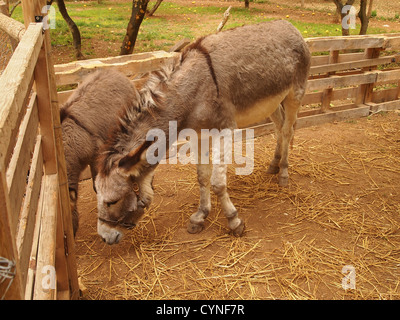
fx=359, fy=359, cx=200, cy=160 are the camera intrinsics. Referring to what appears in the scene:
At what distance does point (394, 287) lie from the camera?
9.85 ft

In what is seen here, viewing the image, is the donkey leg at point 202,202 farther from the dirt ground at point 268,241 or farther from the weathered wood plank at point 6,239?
the weathered wood plank at point 6,239

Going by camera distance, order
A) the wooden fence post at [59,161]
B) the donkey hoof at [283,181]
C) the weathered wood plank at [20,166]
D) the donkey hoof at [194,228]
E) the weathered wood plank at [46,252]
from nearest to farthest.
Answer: the weathered wood plank at [20,166] → the weathered wood plank at [46,252] → the wooden fence post at [59,161] → the donkey hoof at [194,228] → the donkey hoof at [283,181]

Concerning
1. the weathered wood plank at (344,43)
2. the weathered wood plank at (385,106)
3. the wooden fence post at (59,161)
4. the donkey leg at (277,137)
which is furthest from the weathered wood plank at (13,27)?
the weathered wood plank at (385,106)

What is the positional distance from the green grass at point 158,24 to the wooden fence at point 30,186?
25.2 feet

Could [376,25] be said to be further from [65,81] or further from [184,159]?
[65,81]

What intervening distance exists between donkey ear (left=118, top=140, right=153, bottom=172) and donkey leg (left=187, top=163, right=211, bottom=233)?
1.08m

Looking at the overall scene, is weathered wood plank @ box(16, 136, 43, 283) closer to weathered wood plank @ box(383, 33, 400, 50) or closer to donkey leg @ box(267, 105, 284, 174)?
donkey leg @ box(267, 105, 284, 174)

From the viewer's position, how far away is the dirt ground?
3.07 m

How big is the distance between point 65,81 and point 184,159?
199cm

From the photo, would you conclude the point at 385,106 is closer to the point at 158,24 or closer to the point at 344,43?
the point at 344,43

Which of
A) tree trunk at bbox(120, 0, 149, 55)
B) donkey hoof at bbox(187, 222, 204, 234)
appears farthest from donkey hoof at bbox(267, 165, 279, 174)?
tree trunk at bbox(120, 0, 149, 55)

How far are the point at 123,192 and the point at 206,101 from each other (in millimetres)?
1076

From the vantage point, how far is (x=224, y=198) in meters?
3.61

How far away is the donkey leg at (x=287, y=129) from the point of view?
4.30 meters
